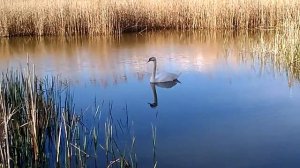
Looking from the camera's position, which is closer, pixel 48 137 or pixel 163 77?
pixel 48 137

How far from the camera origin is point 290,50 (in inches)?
260

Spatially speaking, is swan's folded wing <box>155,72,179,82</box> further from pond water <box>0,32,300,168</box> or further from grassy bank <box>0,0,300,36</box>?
grassy bank <box>0,0,300,36</box>

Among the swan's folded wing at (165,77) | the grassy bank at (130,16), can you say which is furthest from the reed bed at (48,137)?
the grassy bank at (130,16)

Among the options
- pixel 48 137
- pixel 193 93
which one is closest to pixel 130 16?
pixel 193 93

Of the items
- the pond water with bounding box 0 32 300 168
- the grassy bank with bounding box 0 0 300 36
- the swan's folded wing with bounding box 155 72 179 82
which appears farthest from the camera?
the grassy bank with bounding box 0 0 300 36

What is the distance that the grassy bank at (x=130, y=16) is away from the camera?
10.9 metres

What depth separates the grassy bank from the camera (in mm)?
10938

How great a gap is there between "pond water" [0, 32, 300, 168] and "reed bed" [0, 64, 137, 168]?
26 centimetres

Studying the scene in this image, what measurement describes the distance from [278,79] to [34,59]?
4.40 m

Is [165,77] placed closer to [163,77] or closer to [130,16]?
[163,77]

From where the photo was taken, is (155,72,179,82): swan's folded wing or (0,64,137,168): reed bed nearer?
(0,64,137,168): reed bed

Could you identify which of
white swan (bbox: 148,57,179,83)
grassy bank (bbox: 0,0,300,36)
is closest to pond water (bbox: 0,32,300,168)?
white swan (bbox: 148,57,179,83)

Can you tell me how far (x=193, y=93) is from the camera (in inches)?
223

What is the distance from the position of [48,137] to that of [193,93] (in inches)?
86.5
